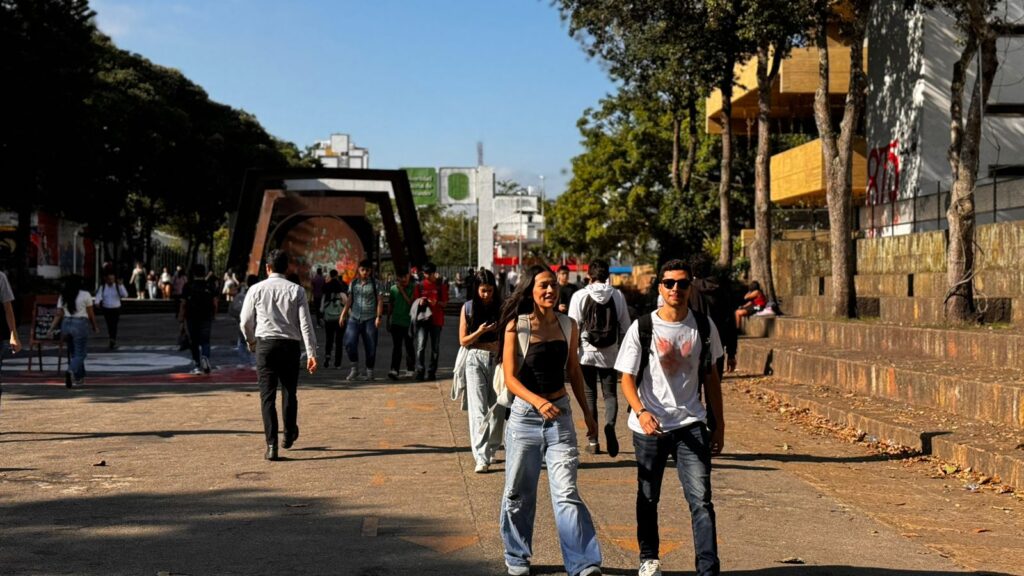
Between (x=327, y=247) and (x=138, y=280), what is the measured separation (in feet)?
66.5

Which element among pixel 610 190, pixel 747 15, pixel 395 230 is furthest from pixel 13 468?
pixel 610 190

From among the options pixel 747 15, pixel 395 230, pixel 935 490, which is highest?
pixel 747 15

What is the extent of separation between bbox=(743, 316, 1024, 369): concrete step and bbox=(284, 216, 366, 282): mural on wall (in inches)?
827

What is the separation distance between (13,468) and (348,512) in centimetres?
331

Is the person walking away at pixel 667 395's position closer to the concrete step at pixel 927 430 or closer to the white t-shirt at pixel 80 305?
the concrete step at pixel 927 430

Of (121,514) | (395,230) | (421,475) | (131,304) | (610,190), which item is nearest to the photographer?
(121,514)

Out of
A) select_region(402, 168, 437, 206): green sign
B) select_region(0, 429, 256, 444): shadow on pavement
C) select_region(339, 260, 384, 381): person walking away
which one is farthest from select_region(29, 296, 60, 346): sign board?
select_region(402, 168, 437, 206): green sign

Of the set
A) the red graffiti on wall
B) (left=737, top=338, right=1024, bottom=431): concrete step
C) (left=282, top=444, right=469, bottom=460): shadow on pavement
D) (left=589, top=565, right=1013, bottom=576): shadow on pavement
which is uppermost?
the red graffiti on wall

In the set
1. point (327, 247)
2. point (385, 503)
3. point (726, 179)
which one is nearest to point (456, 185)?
point (327, 247)

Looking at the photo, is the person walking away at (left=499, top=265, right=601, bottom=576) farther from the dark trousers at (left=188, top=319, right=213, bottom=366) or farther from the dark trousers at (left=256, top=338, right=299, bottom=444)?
the dark trousers at (left=188, top=319, right=213, bottom=366)

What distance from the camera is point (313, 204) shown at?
127 feet

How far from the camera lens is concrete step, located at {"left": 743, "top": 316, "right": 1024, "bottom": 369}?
563 inches

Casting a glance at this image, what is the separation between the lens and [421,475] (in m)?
9.87

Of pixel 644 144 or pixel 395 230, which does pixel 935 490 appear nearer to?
pixel 395 230
